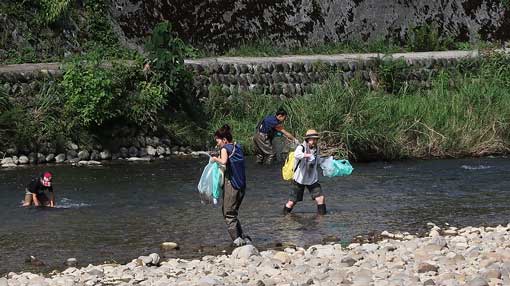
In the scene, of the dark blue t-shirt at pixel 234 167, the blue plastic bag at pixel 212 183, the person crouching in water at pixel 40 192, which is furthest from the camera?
the person crouching in water at pixel 40 192

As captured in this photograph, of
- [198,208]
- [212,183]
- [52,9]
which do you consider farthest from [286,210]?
[52,9]

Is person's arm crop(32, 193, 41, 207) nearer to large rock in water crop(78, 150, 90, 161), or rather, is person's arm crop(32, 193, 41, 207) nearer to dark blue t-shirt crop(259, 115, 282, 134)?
large rock in water crop(78, 150, 90, 161)

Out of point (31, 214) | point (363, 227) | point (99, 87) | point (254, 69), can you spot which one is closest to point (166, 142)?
point (99, 87)

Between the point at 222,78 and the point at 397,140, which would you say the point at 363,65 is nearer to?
the point at 222,78

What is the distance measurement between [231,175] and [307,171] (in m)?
2.50

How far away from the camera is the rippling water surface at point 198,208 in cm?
1411

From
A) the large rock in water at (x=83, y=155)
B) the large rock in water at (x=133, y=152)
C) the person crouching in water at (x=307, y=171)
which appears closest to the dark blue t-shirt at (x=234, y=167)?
the person crouching in water at (x=307, y=171)

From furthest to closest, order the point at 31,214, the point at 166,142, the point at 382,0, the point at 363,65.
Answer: the point at 382,0 → the point at 363,65 → the point at 166,142 → the point at 31,214

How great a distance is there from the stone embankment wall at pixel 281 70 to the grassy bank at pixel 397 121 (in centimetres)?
122

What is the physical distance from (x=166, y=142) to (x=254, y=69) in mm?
3906

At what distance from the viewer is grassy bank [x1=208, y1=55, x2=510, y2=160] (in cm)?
2184

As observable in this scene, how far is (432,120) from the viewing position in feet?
74.2

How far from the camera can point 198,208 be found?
16812 mm

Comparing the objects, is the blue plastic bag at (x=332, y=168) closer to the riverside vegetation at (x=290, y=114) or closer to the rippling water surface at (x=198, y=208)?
the rippling water surface at (x=198, y=208)
